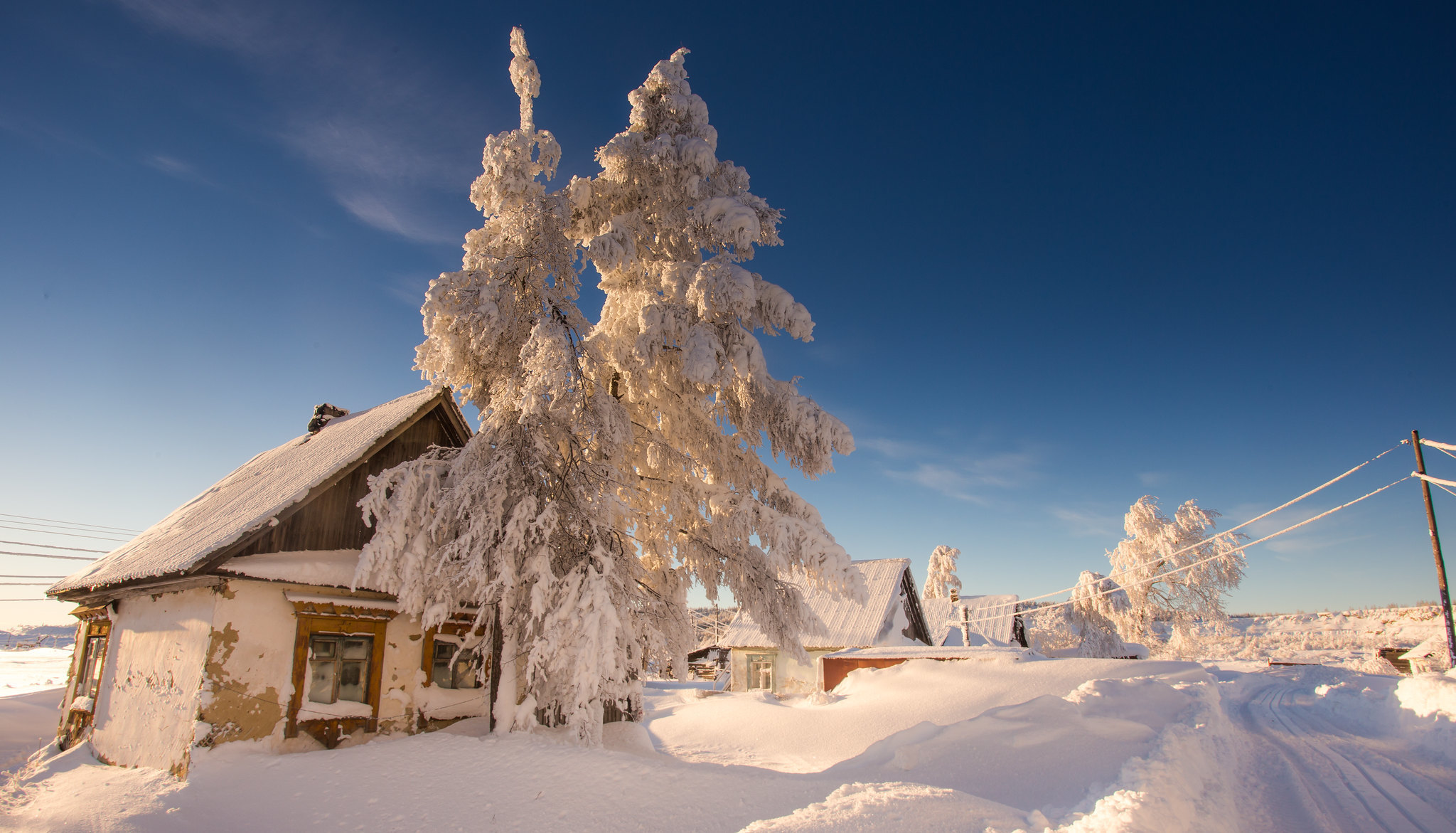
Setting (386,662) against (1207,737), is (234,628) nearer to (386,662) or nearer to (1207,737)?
(386,662)

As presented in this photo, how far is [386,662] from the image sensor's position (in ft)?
35.5

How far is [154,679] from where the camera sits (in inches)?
386

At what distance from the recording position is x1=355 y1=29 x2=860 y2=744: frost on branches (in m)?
9.12

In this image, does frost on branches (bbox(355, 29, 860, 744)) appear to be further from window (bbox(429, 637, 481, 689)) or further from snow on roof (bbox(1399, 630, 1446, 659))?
snow on roof (bbox(1399, 630, 1446, 659))

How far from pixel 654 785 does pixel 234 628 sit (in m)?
6.78

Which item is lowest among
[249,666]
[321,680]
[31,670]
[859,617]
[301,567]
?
[31,670]

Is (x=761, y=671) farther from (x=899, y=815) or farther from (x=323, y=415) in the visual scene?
(x=899, y=815)

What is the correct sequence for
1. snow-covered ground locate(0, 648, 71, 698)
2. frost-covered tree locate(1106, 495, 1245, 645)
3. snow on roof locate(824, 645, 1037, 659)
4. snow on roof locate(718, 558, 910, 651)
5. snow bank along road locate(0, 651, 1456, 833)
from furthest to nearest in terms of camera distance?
1. frost-covered tree locate(1106, 495, 1245, 645)
2. snow on roof locate(718, 558, 910, 651)
3. snow-covered ground locate(0, 648, 71, 698)
4. snow on roof locate(824, 645, 1037, 659)
5. snow bank along road locate(0, 651, 1456, 833)

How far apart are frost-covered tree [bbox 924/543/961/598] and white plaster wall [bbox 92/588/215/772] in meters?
35.8

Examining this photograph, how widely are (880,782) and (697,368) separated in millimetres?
6461

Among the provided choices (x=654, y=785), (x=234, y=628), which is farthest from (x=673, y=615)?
(x=234, y=628)

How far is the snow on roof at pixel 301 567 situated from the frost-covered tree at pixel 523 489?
39.1 inches

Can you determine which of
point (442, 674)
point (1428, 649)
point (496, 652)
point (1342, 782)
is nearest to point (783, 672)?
point (442, 674)

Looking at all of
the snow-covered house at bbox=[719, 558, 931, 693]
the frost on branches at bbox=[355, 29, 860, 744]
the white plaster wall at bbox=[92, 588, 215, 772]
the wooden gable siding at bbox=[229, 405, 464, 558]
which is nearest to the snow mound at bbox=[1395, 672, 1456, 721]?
the frost on branches at bbox=[355, 29, 860, 744]
